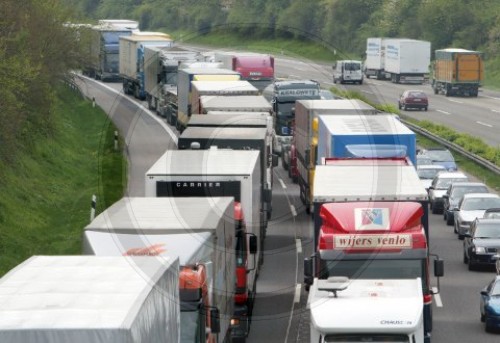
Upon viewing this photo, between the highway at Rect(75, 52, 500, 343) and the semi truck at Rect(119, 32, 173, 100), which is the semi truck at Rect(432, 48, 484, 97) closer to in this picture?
the semi truck at Rect(119, 32, 173, 100)

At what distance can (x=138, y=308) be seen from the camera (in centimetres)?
1191

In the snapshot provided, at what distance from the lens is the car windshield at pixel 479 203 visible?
37.0 m

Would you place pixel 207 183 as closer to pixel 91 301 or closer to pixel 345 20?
pixel 91 301

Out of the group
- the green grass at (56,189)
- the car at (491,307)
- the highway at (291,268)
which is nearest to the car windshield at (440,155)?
the highway at (291,268)

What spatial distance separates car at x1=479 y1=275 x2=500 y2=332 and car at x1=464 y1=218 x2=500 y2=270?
5.65 m

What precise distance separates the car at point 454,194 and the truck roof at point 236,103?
6.39 meters

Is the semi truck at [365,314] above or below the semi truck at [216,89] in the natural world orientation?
above

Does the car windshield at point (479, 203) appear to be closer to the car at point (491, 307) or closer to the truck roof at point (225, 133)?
the truck roof at point (225, 133)

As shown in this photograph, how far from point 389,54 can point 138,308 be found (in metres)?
97.2

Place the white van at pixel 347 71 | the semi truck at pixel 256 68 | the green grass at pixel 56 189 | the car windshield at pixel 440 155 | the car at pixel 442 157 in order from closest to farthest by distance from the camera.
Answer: the green grass at pixel 56 189, the car at pixel 442 157, the car windshield at pixel 440 155, the semi truck at pixel 256 68, the white van at pixel 347 71

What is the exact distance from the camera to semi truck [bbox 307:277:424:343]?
58.2ft

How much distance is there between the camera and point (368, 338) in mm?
17766

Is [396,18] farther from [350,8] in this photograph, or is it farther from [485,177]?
[485,177]

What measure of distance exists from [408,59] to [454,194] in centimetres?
6505
